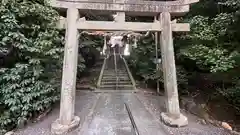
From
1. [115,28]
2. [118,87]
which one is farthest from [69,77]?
[118,87]

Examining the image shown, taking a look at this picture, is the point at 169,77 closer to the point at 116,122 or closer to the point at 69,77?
the point at 116,122

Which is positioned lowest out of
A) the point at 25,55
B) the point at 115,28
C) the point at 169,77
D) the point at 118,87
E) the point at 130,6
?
the point at 118,87

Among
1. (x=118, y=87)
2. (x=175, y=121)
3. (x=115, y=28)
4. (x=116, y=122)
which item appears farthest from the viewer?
(x=118, y=87)

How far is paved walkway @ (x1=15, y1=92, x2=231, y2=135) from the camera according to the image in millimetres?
4078

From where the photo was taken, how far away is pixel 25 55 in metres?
4.45

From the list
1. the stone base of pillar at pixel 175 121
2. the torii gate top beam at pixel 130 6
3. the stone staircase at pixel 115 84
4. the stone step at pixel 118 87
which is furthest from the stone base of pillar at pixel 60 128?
the stone step at pixel 118 87

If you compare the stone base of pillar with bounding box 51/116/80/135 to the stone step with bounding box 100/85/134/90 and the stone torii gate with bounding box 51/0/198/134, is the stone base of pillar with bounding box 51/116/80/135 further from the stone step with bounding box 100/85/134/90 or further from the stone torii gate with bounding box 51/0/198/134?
the stone step with bounding box 100/85/134/90

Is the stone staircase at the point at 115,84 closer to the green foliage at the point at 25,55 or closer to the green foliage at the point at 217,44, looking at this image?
the green foliage at the point at 217,44

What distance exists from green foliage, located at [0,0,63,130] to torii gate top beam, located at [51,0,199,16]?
626 millimetres

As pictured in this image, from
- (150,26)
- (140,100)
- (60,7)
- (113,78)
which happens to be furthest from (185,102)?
(60,7)

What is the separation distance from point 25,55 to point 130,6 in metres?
3.03

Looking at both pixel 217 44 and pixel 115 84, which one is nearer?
pixel 217 44

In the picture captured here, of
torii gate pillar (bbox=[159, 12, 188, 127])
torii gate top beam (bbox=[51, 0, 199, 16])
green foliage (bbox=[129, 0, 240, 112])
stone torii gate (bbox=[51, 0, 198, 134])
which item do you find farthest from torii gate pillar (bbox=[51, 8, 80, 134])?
green foliage (bbox=[129, 0, 240, 112])

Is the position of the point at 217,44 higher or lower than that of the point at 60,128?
higher
